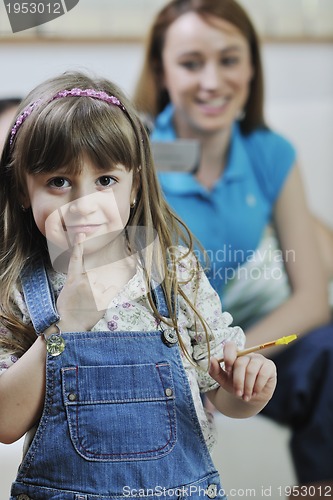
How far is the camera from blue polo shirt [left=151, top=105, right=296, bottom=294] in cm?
71

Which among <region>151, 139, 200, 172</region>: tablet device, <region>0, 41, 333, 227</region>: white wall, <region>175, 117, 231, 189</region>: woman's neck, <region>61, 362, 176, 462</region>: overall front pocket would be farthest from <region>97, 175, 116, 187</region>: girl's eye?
<region>0, 41, 333, 227</region>: white wall

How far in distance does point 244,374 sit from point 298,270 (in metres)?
0.42

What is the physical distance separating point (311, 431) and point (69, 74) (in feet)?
2.36

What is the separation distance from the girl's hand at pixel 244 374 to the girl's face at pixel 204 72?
1.84 ft

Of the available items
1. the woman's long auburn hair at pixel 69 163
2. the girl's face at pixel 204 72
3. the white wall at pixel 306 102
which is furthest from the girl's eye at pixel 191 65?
the woman's long auburn hair at pixel 69 163

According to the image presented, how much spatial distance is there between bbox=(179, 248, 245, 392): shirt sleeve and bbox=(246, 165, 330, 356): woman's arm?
0.63 feet

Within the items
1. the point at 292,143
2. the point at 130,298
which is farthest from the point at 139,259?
the point at 292,143

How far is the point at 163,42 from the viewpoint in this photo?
115 centimetres

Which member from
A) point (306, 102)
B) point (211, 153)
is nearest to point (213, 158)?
point (211, 153)

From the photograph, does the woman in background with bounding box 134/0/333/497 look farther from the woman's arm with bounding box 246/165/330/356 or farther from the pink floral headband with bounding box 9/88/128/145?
the pink floral headband with bounding box 9/88/128/145

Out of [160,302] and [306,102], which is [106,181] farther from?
[306,102]

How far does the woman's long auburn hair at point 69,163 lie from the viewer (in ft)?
1.56

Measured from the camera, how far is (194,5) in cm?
112

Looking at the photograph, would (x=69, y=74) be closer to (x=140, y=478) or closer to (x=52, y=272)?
(x=52, y=272)
